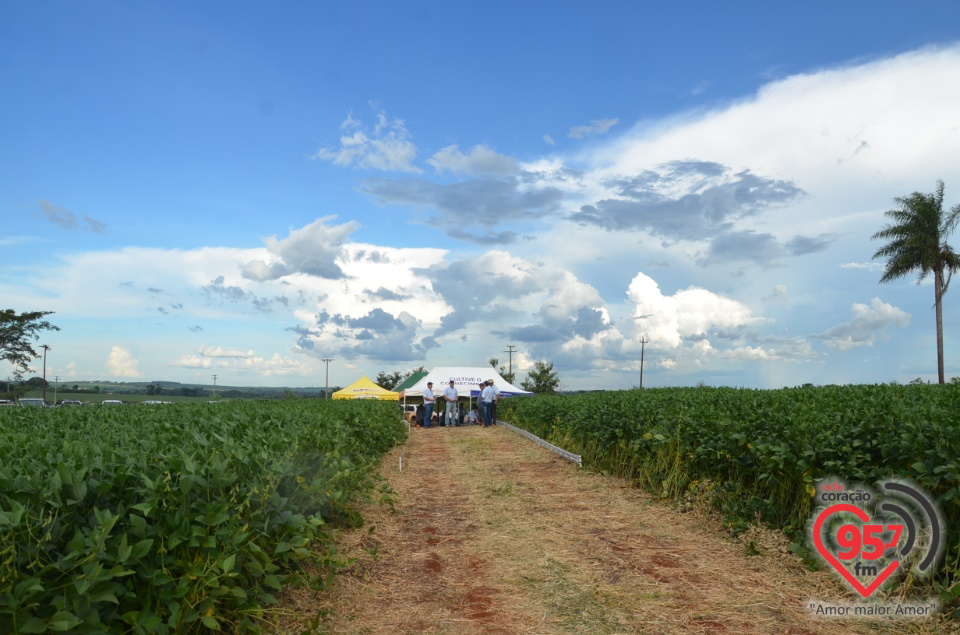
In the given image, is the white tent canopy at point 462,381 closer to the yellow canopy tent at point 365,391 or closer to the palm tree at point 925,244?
the yellow canopy tent at point 365,391

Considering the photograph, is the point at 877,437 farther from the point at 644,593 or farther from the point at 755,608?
the point at 644,593

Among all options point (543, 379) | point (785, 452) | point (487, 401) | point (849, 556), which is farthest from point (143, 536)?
point (543, 379)

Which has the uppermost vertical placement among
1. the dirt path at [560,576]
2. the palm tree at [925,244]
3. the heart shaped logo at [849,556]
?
the palm tree at [925,244]

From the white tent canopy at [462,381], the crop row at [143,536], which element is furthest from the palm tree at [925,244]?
the crop row at [143,536]

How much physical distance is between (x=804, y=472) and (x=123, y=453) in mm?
5388

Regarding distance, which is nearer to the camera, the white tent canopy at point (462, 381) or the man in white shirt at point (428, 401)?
the man in white shirt at point (428, 401)

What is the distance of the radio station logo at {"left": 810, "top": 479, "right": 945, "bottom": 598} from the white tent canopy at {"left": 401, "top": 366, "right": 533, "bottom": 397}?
27054mm

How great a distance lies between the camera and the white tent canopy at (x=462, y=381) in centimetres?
3297

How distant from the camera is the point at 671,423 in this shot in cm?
891

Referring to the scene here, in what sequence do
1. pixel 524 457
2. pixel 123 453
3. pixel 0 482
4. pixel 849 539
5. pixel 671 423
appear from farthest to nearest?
1. pixel 524 457
2. pixel 671 423
3. pixel 849 539
4. pixel 123 453
5. pixel 0 482

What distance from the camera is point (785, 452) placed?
6.09m

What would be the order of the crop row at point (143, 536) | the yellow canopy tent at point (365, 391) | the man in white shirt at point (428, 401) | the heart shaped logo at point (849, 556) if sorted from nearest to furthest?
the crop row at point (143, 536) < the heart shaped logo at point (849, 556) < the man in white shirt at point (428, 401) < the yellow canopy tent at point (365, 391)

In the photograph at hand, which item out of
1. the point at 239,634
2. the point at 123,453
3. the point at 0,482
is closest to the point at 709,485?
the point at 239,634

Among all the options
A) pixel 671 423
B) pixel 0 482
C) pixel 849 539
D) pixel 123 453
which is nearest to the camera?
pixel 0 482
